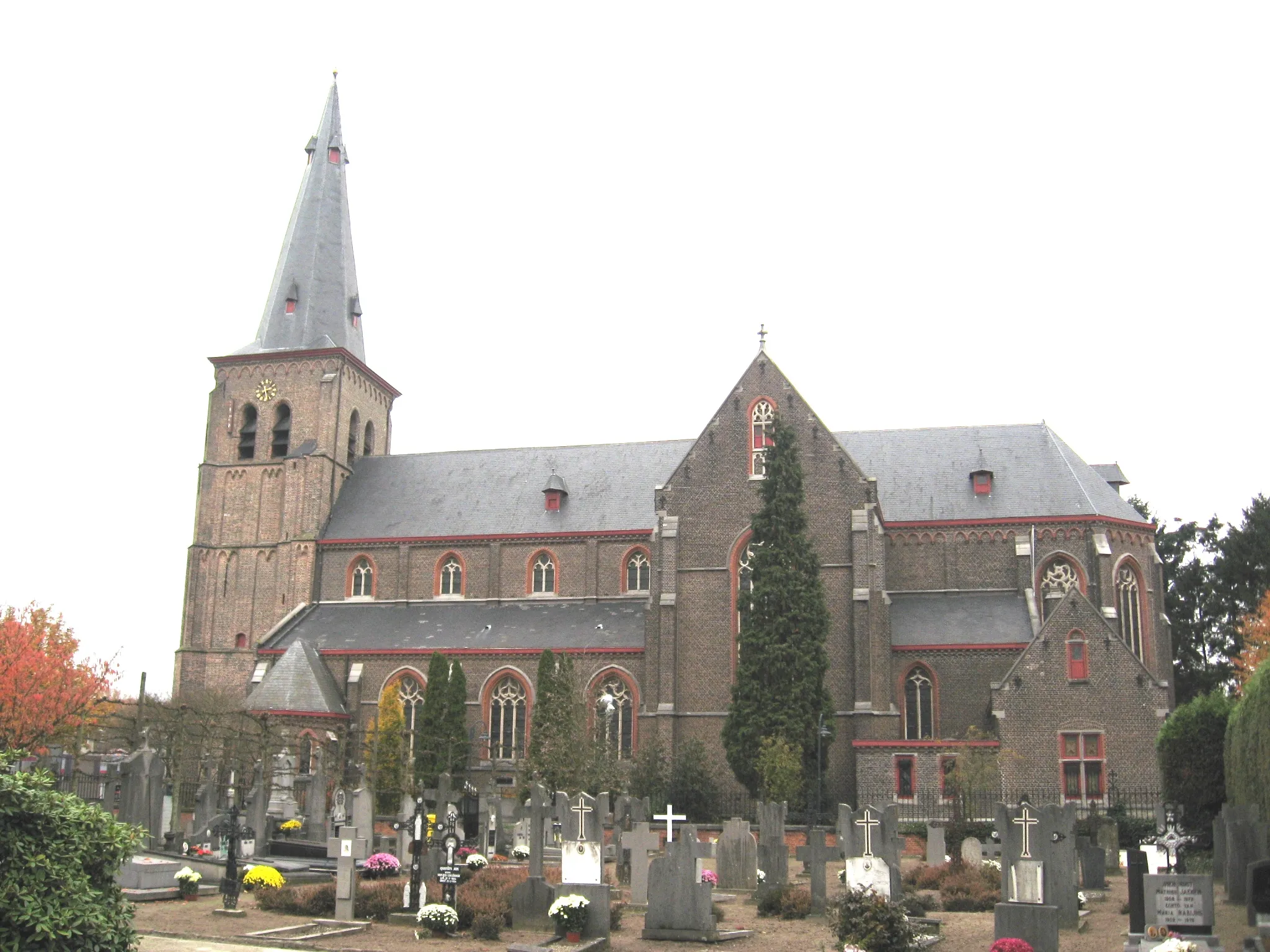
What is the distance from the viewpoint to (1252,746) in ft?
71.2

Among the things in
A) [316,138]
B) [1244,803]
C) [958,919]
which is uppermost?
[316,138]

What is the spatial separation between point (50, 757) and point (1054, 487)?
107 feet

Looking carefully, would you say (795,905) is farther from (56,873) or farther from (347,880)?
(56,873)

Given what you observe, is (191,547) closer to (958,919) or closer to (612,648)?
(612,648)

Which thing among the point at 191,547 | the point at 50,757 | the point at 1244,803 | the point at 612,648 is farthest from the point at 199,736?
the point at 1244,803

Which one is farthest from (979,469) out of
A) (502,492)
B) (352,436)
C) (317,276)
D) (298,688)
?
(317,276)

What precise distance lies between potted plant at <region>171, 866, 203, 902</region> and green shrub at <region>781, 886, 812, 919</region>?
10024 millimetres

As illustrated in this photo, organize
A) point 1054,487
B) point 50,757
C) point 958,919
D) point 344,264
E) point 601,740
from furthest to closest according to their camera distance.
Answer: point 344,264 < point 1054,487 < point 601,740 < point 50,757 < point 958,919

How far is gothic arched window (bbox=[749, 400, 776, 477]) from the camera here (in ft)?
134

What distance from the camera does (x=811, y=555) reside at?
124ft

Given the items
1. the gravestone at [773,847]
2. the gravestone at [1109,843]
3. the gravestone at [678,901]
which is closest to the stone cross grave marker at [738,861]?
the gravestone at [773,847]

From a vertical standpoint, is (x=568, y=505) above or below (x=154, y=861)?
above

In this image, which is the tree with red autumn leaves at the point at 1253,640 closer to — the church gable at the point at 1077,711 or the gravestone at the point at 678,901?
the church gable at the point at 1077,711

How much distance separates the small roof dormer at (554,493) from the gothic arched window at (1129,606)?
20.5m
